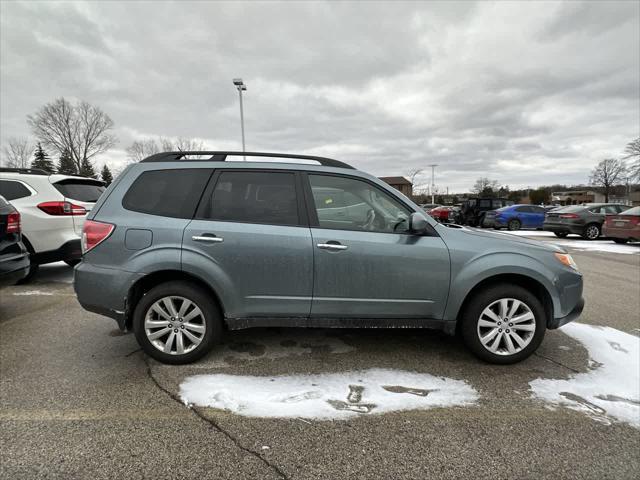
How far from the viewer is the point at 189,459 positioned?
6.21 ft

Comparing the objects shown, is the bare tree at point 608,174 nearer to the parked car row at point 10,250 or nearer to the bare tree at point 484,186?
the bare tree at point 484,186

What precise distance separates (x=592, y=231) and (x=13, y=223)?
1692 centimetres

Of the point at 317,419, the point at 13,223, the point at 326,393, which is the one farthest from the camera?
the point at 13,223

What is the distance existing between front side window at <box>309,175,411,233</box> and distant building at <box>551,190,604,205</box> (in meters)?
88.6

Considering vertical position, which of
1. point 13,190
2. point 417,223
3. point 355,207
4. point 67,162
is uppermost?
point 67,162

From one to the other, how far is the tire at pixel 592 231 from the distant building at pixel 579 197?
74.6 metres

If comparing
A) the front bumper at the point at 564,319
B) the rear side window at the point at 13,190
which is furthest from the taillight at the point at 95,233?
the front bumper at the point at 564,319

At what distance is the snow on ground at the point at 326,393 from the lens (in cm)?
232

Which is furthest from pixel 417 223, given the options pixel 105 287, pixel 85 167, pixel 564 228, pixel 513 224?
pixel 85 167

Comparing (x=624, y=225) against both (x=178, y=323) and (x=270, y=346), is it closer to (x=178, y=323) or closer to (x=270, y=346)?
(x=270, y=346)

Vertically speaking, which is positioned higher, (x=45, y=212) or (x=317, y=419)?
(x=45, y=212)

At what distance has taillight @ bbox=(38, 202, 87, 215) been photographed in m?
5.19

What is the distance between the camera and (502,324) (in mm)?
2883

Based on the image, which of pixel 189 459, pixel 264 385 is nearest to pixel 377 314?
pixel 264 385
